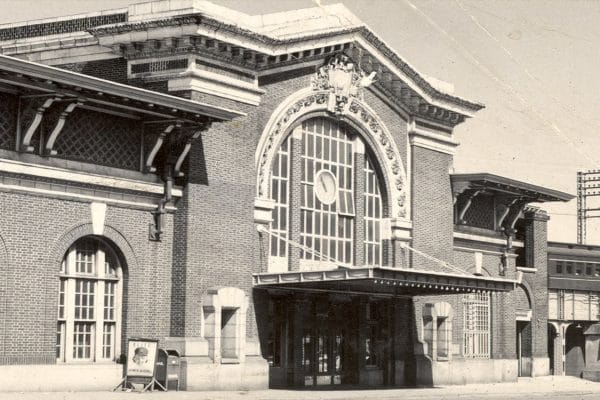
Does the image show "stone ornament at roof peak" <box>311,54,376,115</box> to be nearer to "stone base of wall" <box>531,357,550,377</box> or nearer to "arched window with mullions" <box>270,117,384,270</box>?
"arched window with mullions" <box>270,117,384,270</box>

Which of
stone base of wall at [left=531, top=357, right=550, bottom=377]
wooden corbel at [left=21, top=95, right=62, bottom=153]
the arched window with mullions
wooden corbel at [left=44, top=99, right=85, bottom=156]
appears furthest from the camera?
stone base of wall at [left=531, top=357, right=550, bottom=377]

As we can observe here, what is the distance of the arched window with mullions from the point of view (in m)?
37.5

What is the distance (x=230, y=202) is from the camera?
34812mm

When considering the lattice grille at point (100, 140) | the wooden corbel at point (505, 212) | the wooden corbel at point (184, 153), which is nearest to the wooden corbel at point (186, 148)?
the wooden corbel at point (184, 153)

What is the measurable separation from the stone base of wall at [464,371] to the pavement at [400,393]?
50 cm

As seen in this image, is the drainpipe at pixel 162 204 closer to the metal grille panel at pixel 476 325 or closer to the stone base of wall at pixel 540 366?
the metal grille panel at pixel 476 325

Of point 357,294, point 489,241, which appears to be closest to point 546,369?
point 489,241

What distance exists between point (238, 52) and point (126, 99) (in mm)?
4903

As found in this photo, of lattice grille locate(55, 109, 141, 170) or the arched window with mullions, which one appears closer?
lattice grille locate(55, 109, 141, 170)

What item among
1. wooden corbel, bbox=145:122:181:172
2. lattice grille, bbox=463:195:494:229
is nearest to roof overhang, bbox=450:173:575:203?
lattice grille, bbox=463:195:494:229

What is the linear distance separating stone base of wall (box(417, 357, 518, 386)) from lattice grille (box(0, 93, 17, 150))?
1806 centimetres

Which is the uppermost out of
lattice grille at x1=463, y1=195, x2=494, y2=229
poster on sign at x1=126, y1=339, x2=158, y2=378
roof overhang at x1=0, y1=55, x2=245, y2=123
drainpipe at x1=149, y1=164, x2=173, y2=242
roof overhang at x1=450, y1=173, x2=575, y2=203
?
roof overhang at x1=0, y1=55, x2=245, y2=123

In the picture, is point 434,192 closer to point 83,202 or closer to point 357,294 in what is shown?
point 357,294

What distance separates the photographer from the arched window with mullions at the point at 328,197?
3750 centimetres
